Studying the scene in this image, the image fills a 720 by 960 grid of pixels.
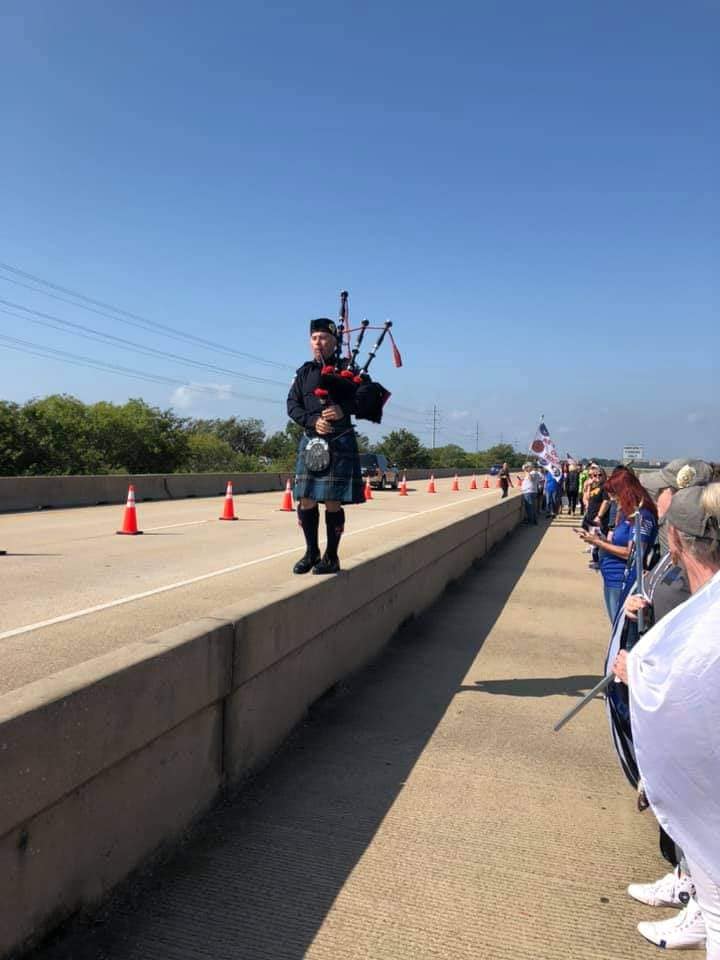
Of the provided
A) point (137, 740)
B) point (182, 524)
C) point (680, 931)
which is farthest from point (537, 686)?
point (182, 524)

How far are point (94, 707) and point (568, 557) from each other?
13736 mm

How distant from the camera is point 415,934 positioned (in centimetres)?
280

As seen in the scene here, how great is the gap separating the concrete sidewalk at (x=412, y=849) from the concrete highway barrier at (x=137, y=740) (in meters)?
0.15

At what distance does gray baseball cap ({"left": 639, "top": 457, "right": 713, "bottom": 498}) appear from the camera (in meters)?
4.93

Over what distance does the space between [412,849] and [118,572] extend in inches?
282

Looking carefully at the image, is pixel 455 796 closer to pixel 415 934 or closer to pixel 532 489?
pixel 415 934

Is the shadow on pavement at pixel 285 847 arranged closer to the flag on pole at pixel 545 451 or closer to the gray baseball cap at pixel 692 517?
the gray baseball cap at pixel 692 517

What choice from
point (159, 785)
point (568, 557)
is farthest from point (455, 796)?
point (568, 557)

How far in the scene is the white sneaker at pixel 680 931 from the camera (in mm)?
2795

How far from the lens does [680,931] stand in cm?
281

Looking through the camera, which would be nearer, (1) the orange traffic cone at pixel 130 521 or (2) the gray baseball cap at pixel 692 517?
(2) the gray baseball cap at pixel 692 517

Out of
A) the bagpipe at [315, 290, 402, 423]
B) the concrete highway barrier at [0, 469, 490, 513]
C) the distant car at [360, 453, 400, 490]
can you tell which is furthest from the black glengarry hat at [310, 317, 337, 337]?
the distant car at [360, 453, 400, 490]

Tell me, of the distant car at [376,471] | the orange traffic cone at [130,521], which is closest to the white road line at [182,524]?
the orange traffic cone at [130,521]

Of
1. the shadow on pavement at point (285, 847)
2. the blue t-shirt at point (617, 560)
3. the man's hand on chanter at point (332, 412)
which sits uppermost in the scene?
the man's hand on chanter at point (332, 412)
